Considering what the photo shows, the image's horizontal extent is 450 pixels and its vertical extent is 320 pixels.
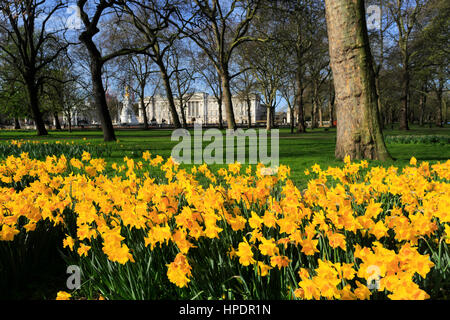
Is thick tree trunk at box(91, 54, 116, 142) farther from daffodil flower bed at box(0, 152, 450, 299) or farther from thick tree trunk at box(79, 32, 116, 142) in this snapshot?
daffodil flower bed at box(0, 152, 450, 299)

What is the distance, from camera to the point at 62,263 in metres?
2.38

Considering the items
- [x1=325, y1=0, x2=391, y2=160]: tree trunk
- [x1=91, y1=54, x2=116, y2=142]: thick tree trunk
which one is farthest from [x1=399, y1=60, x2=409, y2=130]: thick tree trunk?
[x1=91, y1=54, x2=116, y2=142]: thick tree trunk

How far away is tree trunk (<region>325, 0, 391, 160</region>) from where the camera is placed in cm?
618

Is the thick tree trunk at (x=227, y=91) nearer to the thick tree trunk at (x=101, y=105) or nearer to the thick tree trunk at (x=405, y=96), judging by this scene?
the thick tree trunk at (x=101, y=105)

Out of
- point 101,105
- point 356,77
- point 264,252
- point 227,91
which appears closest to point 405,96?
point 227,91

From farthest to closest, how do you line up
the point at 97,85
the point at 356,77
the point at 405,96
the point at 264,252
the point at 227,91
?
the point at 405,96
the point at 227,91
the point at 97,85
the point at 356,77
the point at 264,252

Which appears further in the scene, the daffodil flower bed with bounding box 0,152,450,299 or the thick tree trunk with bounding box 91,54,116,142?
the thick tree trunk with bounding box 91,54,116,142

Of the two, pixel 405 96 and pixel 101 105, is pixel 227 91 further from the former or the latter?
pixel 405 96

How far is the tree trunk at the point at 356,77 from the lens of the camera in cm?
618

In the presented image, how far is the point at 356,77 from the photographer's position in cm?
624

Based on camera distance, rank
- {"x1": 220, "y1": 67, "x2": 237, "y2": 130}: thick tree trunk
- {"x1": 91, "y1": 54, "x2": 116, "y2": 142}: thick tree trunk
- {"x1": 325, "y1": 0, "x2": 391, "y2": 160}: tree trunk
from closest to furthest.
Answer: {"x1": 325, "y1": 0, "x2": 391, "y2": 160}: tree trunk, {"x1": 91, "y1": 54, "x2": 116, "y2": 142}: thick tree trunk, {"x1": 220, "y1": 67, "x2": 237, "y2": 130}: thick tree trunk

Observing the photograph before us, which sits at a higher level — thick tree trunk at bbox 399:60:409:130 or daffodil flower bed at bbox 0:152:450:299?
thick tree trunk at bbox 399:60:409:130
